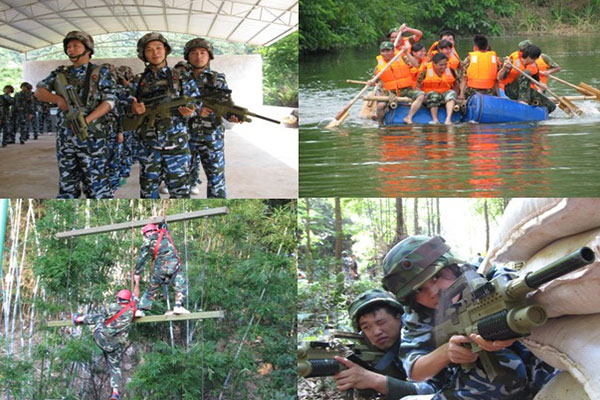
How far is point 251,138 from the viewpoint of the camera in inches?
198

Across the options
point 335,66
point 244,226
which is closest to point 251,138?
point 244,226

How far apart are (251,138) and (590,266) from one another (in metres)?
3.45

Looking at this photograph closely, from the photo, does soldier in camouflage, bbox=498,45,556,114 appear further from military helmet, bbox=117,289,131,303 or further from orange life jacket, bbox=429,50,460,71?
military helmet, bbox=117,289,131,303

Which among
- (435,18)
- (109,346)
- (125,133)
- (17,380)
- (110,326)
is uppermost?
(435,18)

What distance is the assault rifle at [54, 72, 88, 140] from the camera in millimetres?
3845

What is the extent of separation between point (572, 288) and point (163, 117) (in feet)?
8.42

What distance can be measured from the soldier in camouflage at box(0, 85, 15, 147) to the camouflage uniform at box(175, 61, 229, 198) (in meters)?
1.68

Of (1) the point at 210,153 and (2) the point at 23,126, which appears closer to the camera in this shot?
(1) the point at 210,153

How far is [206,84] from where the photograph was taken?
4.09 metres

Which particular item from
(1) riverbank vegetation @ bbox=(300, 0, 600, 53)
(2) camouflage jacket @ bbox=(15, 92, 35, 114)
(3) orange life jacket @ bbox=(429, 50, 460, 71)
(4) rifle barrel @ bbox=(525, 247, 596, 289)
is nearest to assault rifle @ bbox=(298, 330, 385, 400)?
(4) rifle barrel @ bbox=(525, 247, 596, 289)

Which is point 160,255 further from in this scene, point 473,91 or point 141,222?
point 473,91

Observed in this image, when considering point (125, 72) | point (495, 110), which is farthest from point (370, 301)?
point (495, 110)

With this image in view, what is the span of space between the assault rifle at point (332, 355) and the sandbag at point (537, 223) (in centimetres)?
72

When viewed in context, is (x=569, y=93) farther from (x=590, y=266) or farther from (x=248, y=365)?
(x=590, y=266)
